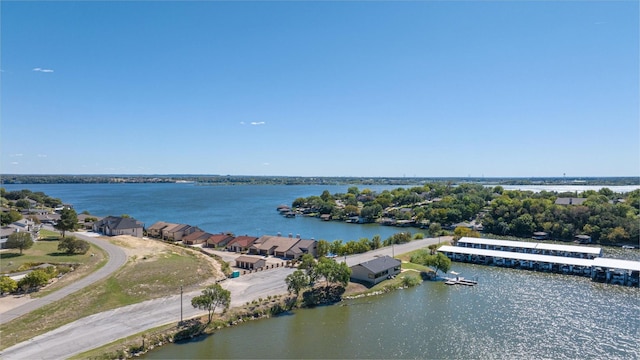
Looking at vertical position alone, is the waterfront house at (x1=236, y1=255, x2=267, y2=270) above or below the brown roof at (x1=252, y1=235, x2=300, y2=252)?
below

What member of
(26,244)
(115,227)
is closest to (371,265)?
(26,244)

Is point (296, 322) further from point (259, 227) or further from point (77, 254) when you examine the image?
point (259, 227)

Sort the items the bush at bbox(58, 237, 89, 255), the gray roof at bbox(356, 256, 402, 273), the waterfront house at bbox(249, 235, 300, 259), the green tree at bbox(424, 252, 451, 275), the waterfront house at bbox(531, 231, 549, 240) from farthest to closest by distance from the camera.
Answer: the waterfront house at bbox(531, 231, 549, 240) < the waterfront house at bbox(249, 235, 300, 259) < the bush at bbox(58, 237, 89, 255) < the green tree at bbox(424, 252, 451, 275) < the gray roof at bbox(356, 256, 402, 273)

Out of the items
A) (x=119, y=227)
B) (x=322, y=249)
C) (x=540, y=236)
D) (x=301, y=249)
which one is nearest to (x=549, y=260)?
(x=540, y=236)

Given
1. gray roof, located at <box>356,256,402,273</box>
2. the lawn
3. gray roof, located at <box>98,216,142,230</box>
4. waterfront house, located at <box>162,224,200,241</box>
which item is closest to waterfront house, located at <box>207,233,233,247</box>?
waterfront house, located at <box>162,224,200,241</box>

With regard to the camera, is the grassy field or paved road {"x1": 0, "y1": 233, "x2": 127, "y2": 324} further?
paved road {"x1": 0, "y1": 233, "x2": 127, "y2": 324}

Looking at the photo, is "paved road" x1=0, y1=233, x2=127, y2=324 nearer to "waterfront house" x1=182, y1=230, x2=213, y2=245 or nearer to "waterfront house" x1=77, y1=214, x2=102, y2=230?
"waterfront house" x1=182, y1=230, x2=213, y2=245
